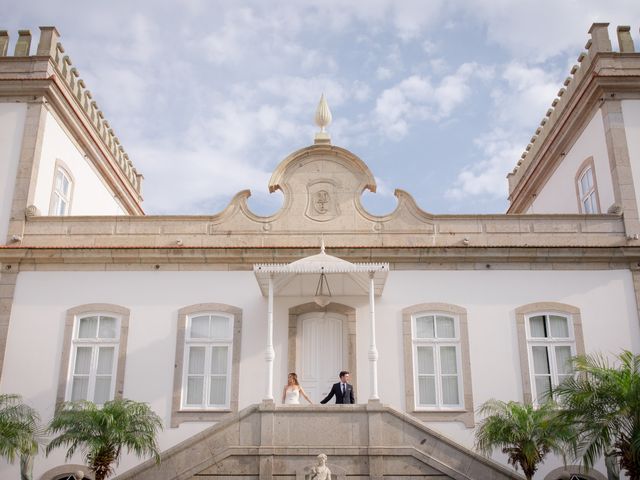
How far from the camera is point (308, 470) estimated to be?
12164 mm

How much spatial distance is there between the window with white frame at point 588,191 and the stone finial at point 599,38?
2737mm

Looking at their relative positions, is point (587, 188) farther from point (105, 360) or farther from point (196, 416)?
point (105, 360)

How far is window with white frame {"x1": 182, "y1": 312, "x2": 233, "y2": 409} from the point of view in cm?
1510

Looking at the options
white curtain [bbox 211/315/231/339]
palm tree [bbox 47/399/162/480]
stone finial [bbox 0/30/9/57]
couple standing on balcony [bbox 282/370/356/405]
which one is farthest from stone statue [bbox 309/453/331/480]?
stone finial [bbox 0/30/9/57]

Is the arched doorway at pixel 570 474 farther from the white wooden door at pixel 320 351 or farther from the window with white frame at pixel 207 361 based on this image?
the window with white frame at pixel 207 361

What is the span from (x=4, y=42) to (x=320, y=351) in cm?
1077

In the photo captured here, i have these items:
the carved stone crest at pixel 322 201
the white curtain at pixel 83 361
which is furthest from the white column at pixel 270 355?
the white curtain at pixel 83 361

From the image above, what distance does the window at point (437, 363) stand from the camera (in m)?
14.9

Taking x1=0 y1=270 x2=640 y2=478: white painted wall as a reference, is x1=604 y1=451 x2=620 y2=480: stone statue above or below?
below

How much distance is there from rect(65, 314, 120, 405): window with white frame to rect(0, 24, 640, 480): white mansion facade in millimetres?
30

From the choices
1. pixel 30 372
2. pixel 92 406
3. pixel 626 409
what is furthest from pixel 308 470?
pixel 30 372

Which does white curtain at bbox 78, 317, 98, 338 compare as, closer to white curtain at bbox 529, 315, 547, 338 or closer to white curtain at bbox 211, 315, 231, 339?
white curtain at bbox 211, 315, 231, 339

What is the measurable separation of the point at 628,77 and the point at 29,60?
13895 mm

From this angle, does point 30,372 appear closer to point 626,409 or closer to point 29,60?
point 29,60
